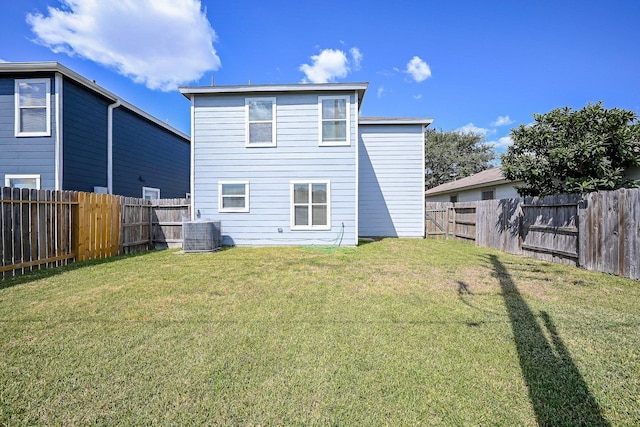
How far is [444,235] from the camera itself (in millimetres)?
11922

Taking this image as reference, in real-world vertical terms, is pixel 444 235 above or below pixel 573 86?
below

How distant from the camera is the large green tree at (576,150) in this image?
582cm

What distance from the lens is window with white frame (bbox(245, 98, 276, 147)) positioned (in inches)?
365

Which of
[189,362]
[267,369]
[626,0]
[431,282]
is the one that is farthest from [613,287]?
[626,0]

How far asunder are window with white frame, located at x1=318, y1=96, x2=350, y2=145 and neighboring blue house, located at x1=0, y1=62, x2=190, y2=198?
325 inches

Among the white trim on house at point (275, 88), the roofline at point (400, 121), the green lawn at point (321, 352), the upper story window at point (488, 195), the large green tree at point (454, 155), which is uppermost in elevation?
the large green tree at point (454, 155)

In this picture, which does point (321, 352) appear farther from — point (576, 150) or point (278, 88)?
point (278, 88)

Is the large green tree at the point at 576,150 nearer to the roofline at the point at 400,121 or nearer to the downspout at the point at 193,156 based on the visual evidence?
the roofline at the point at 400,121

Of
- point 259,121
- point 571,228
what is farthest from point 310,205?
point 571,228

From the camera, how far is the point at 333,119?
918 centimetres

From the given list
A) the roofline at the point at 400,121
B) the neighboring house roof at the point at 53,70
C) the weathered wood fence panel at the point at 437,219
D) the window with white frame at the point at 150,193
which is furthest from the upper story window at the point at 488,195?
the neighboring house roof at the point at 53,70

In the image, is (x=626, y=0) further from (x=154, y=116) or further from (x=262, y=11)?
(x=154, y=116)

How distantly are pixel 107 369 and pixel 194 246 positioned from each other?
A: 20.5 ft

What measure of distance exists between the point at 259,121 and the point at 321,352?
8377mm
